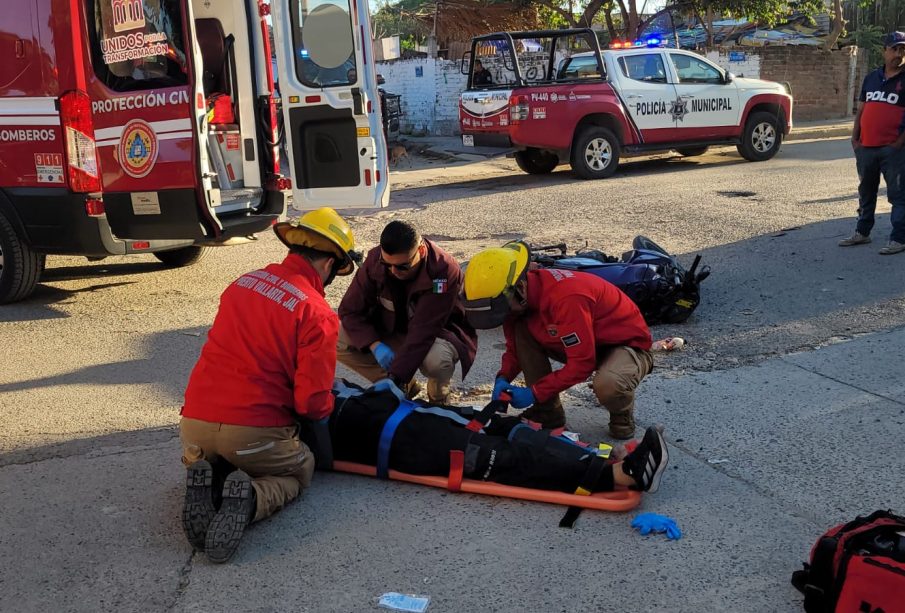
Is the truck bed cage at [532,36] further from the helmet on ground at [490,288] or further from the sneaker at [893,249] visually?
the helmet on ground at [490,288]

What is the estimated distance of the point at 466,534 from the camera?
3502mm

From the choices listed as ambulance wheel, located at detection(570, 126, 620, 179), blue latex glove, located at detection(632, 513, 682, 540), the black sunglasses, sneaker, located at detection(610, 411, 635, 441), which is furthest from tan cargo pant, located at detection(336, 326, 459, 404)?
ambulance wheel, located at detection(570, 126, 620, 179)

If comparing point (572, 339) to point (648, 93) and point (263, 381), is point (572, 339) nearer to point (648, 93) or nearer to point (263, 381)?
point (263, 381)

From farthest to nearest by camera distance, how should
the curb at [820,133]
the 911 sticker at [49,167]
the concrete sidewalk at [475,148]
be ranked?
the curb at [820,133] < the concrete sidewalk at [475,148] < the 911 sticker at [49,167]

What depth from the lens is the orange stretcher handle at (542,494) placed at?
141 inches

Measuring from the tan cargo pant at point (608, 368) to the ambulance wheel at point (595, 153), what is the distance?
8861 mm

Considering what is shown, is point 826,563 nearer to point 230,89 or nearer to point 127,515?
point 127,515

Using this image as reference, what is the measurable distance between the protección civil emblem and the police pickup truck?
7.13 m

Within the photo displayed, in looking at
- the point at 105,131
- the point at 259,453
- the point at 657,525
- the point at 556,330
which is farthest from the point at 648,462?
the point at 105,131

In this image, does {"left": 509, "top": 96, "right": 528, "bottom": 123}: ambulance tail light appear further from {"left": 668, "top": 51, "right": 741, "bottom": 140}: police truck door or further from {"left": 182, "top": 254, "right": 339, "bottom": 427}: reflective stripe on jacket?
{"left": 182, "top": 254, "right": 339, "bottom": 427}: reflective stripe on jacket

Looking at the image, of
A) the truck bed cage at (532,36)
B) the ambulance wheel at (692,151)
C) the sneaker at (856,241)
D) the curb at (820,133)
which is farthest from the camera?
the curb at (820,133)

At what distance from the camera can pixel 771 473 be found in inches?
154

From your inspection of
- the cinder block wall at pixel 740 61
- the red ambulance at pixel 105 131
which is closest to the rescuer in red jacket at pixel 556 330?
the red ambulance at pixel 105 131

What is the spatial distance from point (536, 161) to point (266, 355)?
11053 mm
